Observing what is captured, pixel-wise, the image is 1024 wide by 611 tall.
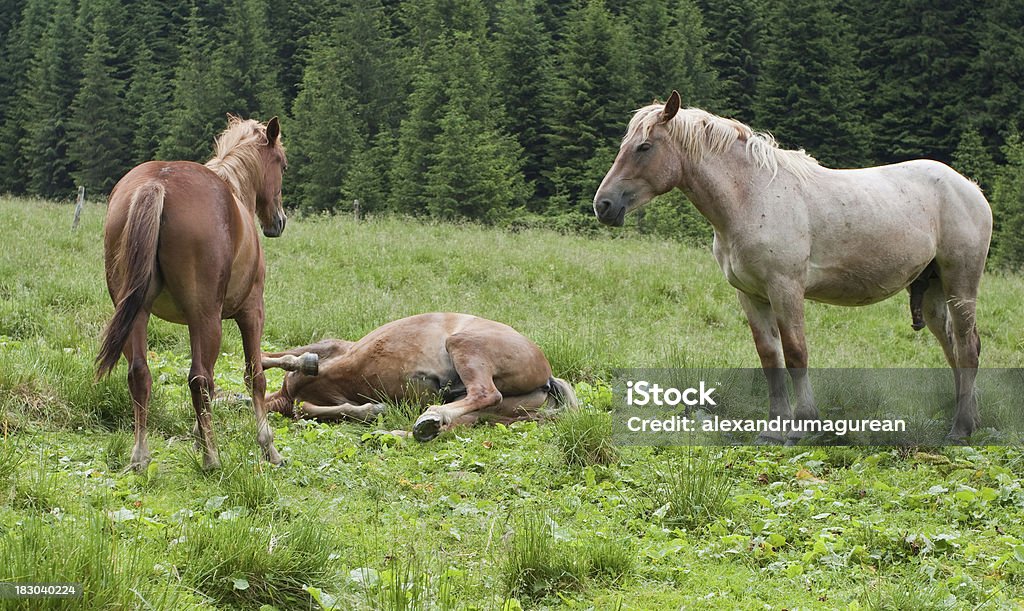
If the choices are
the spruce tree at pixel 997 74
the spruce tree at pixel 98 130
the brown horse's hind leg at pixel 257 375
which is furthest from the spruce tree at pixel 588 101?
the brown horse's hind leg at pixel 257 375

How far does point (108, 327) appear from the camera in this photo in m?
4.52

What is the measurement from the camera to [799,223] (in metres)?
5.79

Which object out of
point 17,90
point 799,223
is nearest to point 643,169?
point 799,223

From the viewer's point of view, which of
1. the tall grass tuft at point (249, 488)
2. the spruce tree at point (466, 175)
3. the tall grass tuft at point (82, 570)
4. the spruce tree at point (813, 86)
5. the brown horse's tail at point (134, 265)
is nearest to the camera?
the tall grass tuft at point (82, 570)

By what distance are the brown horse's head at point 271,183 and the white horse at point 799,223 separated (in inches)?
99.0

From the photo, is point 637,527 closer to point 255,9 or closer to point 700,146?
point 700,146

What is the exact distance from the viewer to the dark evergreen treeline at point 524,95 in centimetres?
4266

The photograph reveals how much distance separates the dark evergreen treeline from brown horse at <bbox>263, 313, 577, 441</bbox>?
88.6ft

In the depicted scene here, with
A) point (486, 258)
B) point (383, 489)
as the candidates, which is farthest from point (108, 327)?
point (486, 258)

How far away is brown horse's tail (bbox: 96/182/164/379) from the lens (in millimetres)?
4477

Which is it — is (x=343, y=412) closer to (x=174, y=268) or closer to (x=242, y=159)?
(x=242, y=159)

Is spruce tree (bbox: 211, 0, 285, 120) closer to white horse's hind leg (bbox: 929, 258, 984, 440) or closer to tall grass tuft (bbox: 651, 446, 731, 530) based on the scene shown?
white horse's hind leg (bbox: 929, 258, 984, 440)

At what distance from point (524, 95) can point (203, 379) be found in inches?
1868

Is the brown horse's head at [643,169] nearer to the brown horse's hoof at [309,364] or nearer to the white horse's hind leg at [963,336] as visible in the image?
the white horse's hind leg at [963,336]
